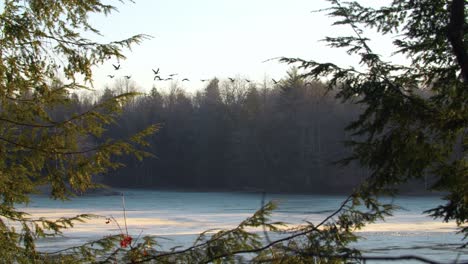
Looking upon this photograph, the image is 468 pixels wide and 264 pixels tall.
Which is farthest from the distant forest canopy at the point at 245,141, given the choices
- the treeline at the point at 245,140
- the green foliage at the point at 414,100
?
the green foliage at the point at 414,100

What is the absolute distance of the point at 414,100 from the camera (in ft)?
14.9

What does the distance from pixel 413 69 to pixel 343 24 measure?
811 millimetres

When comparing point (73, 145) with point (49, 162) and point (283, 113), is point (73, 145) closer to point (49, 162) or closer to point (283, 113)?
point (49, 162)

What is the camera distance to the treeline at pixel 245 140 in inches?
2117

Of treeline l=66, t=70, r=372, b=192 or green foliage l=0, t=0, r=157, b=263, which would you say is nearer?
green foliage l=0, t=0, r=157, b=263

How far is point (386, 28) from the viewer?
18.0 ft

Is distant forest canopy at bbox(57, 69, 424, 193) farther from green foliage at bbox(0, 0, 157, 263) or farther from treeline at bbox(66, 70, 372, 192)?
→ green foliage at bbox(0, 0, 157, 263)

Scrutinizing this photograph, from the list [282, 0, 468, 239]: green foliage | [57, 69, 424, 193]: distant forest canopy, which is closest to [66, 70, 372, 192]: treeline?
[57, 69, 424, 193]: distant forest canopy

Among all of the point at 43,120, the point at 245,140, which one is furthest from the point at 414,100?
the point at 245,140

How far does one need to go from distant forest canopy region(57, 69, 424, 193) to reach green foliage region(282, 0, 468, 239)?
4373 cm

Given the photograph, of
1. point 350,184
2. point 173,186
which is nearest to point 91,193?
point 173,186

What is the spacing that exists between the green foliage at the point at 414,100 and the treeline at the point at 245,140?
4400 centimetres

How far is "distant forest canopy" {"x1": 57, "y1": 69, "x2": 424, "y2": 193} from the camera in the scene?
176ft

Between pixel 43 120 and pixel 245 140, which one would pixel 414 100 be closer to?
pixel 43 120
